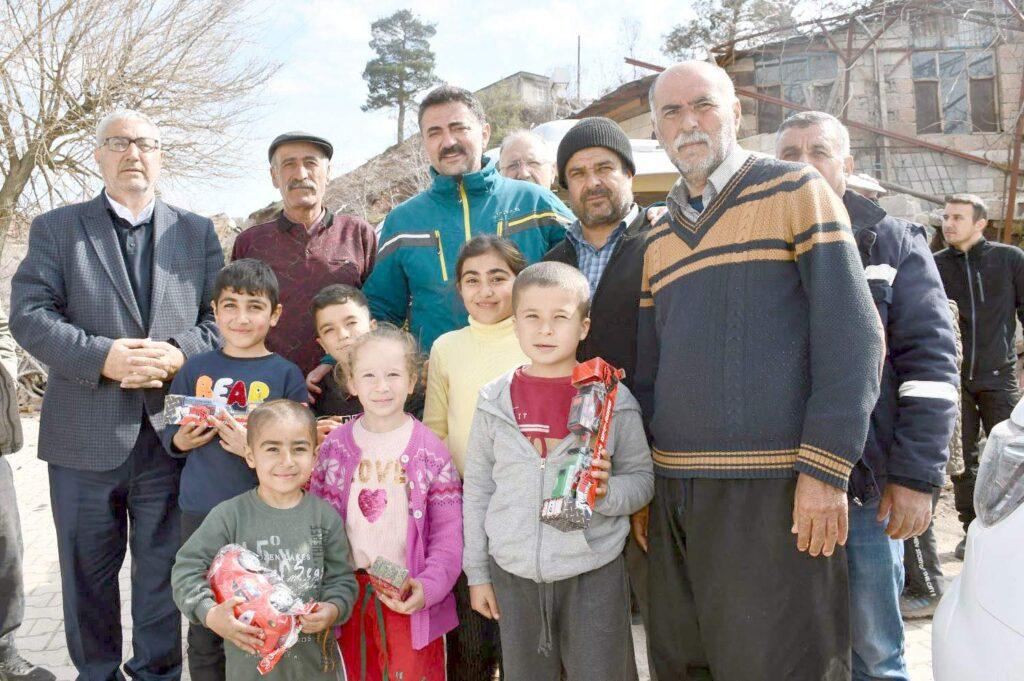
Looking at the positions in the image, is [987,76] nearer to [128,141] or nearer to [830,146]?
[830,146]

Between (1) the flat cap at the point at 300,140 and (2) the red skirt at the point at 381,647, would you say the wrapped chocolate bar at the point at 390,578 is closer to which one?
(2) the red skirt at the point at 381,647

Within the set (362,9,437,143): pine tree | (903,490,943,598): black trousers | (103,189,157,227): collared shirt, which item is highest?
(362,9,437,143): pine tree

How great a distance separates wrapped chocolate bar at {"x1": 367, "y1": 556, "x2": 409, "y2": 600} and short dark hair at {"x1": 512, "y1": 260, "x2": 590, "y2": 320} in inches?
39.7

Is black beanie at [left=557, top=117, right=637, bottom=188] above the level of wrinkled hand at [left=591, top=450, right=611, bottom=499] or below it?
above

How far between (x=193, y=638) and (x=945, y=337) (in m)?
3.04

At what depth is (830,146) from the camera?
2.96m

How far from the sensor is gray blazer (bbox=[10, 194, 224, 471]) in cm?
304

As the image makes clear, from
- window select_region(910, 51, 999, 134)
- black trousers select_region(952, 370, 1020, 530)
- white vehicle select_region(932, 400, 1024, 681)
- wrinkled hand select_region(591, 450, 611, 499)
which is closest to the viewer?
white vehicle select_region(932, 400, 1024, 681)

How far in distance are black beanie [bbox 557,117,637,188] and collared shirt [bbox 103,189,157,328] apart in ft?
6.62

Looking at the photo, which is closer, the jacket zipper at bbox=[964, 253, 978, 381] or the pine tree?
the jacket zipper at bbox=[964, 253, 978, 381]

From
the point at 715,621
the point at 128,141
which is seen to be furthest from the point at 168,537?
the point at 715,621

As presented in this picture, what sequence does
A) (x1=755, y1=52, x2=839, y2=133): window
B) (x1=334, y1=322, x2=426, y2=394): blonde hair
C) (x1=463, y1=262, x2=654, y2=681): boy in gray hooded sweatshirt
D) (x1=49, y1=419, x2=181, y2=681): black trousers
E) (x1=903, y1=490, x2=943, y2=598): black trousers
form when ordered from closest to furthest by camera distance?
1. (x1=463, y1=262, x2=654, y2=681): boy in gray hooded sweatshirt
2. (x1=334, y1=322, x2=426, y2=394): blonde hair
3. (x1=49, y1=419, x2=181, y2=681): black trousers
4. (x1=903, y1=490, x2=943, y2=598): black trousers
5. (x1=755, y1=52, x2=839, y2=133): window

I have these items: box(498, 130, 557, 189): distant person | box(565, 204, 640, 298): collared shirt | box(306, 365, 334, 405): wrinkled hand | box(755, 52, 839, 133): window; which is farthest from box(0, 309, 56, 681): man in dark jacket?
box(755, 52, 839, 133): window

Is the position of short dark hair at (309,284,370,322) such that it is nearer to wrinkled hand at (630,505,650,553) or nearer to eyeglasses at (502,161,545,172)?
wrinkled hand at (630,505,650,553)
